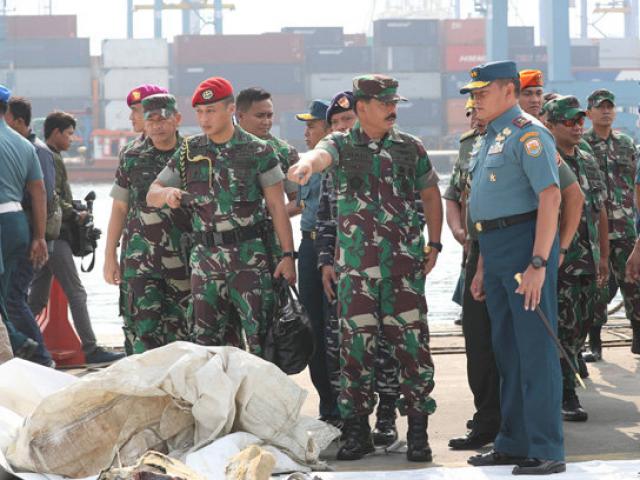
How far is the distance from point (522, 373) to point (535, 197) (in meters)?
0.71

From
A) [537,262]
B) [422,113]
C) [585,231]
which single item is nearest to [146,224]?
[585,231]

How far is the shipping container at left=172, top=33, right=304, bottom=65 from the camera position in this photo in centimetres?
10325

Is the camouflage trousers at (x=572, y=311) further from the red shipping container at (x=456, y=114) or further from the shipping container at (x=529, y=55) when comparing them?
the shipping container at (x=529, y=55)

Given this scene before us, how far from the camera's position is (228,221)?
5.64 metres

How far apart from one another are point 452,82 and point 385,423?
99147 millimetres

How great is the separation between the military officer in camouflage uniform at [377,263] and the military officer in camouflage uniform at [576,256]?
43.8 inches

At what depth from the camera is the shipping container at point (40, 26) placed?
4284 inches

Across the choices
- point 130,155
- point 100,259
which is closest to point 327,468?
point 130,155

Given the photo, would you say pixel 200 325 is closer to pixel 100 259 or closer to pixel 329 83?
pixel 100 259

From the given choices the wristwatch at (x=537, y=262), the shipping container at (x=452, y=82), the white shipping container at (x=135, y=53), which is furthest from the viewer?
the white shipping container at (x=135, y=53)

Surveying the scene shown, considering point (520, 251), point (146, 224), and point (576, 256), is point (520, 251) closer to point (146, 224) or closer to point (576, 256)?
point (576, 256)

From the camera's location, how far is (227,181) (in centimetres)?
563

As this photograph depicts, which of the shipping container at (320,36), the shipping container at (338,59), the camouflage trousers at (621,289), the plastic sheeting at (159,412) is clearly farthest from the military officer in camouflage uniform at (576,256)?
the shipping container at (320,36)

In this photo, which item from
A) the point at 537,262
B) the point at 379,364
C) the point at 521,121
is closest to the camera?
the point at 537,262
